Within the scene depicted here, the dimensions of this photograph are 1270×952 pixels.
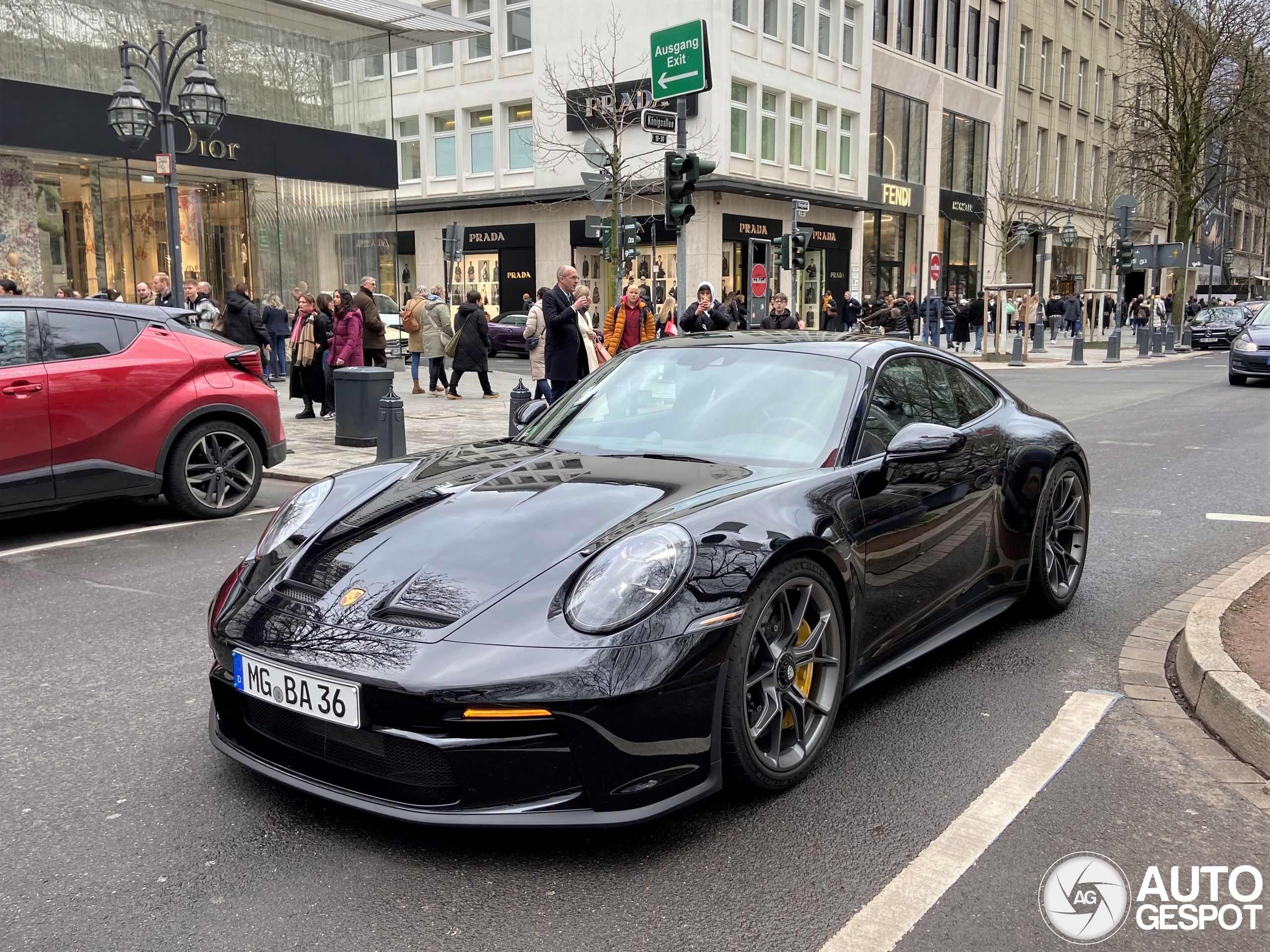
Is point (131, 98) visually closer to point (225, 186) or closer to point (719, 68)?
point (225, 186)

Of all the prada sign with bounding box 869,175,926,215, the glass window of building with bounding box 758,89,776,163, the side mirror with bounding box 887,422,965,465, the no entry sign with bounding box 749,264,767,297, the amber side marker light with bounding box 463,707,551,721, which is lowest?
the amber side marker light with bounding box 463,707,551,721

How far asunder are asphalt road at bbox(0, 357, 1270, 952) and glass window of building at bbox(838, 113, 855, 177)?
3584 centimetres

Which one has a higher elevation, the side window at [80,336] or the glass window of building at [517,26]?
the glass window of building at [517,26]

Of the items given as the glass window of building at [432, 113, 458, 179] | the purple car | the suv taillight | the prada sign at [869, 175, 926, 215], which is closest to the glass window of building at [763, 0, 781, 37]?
the prada sign at [869, 175, 926, 215]

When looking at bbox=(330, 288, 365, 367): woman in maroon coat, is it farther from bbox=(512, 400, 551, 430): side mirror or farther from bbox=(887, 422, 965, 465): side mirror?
bbox=(887, 422, 965, 465): side mirror

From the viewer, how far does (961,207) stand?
46.3 metres

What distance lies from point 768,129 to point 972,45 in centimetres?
1715

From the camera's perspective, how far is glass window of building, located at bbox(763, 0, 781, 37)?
34.0 meters

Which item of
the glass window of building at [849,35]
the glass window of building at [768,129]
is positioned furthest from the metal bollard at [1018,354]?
the glass window of building at [849,35]

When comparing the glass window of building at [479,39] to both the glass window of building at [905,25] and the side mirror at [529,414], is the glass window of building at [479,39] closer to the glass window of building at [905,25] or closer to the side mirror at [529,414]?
the glass window of building at [905,25]

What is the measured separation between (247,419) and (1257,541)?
24.2 feet

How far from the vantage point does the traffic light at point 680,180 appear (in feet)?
40.7

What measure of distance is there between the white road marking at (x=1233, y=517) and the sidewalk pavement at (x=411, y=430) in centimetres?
545

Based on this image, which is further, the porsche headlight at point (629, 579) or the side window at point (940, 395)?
the side window at point (940, 395)
